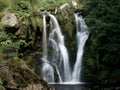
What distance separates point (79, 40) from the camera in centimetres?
1833

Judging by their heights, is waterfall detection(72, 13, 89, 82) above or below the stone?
below

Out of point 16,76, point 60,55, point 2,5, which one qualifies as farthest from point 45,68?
point 16,76

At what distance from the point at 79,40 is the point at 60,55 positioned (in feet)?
4.92

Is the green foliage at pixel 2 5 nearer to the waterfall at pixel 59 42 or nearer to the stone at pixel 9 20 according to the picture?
the stone at pixel 9 20

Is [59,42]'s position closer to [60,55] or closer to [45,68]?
[60,55]

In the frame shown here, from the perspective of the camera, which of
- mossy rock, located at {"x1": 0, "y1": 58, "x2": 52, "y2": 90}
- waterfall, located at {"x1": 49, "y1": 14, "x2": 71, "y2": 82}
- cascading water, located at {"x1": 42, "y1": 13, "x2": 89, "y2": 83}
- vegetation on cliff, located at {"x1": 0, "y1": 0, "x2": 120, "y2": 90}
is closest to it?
mossy rock, located at {"x1": 0, "y1": 58, "x2": 52, "y2": 90}

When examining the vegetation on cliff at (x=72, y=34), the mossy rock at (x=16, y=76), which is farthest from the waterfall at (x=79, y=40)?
the mossy rock at (x=16, y=76)

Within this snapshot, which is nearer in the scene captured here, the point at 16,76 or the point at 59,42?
the point at 16,76

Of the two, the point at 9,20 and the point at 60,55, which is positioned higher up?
the point at 9,20

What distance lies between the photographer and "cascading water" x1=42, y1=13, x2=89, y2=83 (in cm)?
1738

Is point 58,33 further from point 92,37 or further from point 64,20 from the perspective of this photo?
point 92,37

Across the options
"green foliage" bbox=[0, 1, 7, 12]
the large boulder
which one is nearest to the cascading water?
the large boulder

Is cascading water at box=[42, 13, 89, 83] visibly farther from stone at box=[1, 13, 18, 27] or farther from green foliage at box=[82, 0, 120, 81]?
stone at box=[1, 13, 18, 27]

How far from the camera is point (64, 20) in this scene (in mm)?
18891
